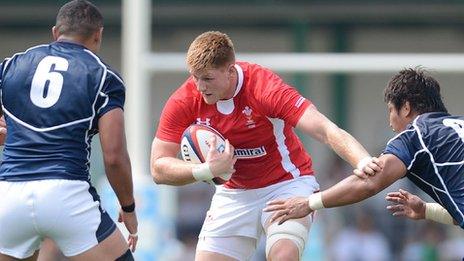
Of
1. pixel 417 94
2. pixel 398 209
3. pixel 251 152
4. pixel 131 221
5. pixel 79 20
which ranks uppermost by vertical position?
pixel 79 20

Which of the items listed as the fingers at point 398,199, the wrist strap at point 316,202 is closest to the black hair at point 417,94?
the fingers at point 398,199

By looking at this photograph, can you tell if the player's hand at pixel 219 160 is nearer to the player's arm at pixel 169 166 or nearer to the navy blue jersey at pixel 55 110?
the player's arm at pixel 169 166

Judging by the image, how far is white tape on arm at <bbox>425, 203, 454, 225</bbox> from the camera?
8984 mm

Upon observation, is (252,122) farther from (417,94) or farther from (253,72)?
(417,94)

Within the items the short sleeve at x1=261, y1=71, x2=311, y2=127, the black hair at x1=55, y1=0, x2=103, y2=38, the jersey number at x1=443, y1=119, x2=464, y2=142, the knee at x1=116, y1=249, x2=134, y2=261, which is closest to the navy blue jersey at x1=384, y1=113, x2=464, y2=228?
the jersey number at x1=443, y1=119, x2=464, y2=142

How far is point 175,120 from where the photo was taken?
9469 mm

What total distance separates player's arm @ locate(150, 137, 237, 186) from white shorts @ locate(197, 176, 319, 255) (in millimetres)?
383

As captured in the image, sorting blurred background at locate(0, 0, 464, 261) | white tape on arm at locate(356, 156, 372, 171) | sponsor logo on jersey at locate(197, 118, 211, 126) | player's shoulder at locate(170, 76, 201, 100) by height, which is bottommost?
blurred background at locate(0, 0, 464, 261)

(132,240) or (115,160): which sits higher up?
(115,160)

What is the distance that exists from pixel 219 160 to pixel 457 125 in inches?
61.2

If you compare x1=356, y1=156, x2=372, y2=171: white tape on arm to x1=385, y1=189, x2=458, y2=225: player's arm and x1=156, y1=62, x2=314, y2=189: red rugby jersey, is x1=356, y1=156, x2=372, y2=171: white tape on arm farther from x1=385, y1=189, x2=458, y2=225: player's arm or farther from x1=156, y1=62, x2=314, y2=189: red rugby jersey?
x1=156, y1=62, x2=314, y2=189: red rugby jersey

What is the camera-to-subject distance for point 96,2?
18672mm

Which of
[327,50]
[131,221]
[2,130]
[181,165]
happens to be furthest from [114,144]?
[327,50]

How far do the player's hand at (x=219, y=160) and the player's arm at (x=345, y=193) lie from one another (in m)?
0.36
